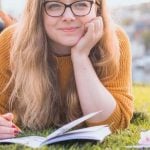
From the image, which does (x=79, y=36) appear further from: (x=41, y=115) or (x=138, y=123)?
(x=138, y=123)

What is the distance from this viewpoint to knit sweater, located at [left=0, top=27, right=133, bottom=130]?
2361 mm

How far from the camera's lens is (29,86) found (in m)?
2.40

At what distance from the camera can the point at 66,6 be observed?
2.22 m

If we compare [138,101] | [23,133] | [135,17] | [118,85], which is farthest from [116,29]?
[135,17]

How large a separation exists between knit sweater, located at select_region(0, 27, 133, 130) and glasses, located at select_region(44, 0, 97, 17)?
0.26 metres

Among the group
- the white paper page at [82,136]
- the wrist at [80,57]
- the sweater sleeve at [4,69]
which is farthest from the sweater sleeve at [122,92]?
the sweater sleeve at [4,69]

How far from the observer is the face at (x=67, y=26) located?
7.30ft

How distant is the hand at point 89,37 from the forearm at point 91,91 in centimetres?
3

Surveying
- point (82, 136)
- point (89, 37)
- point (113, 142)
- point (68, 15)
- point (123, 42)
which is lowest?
point (113, 142)

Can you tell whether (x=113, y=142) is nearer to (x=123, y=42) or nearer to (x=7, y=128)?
(x=7, y=128)

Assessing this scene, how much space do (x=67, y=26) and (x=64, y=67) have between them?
0.89 ft

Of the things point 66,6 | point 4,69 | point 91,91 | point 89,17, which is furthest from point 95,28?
point 4,69

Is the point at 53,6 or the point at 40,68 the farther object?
the point at 40,68

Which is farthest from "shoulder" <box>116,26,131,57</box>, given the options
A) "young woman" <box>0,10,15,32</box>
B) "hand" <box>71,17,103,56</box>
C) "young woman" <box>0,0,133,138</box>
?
"young woman" <box>0,10,15,32</box>
